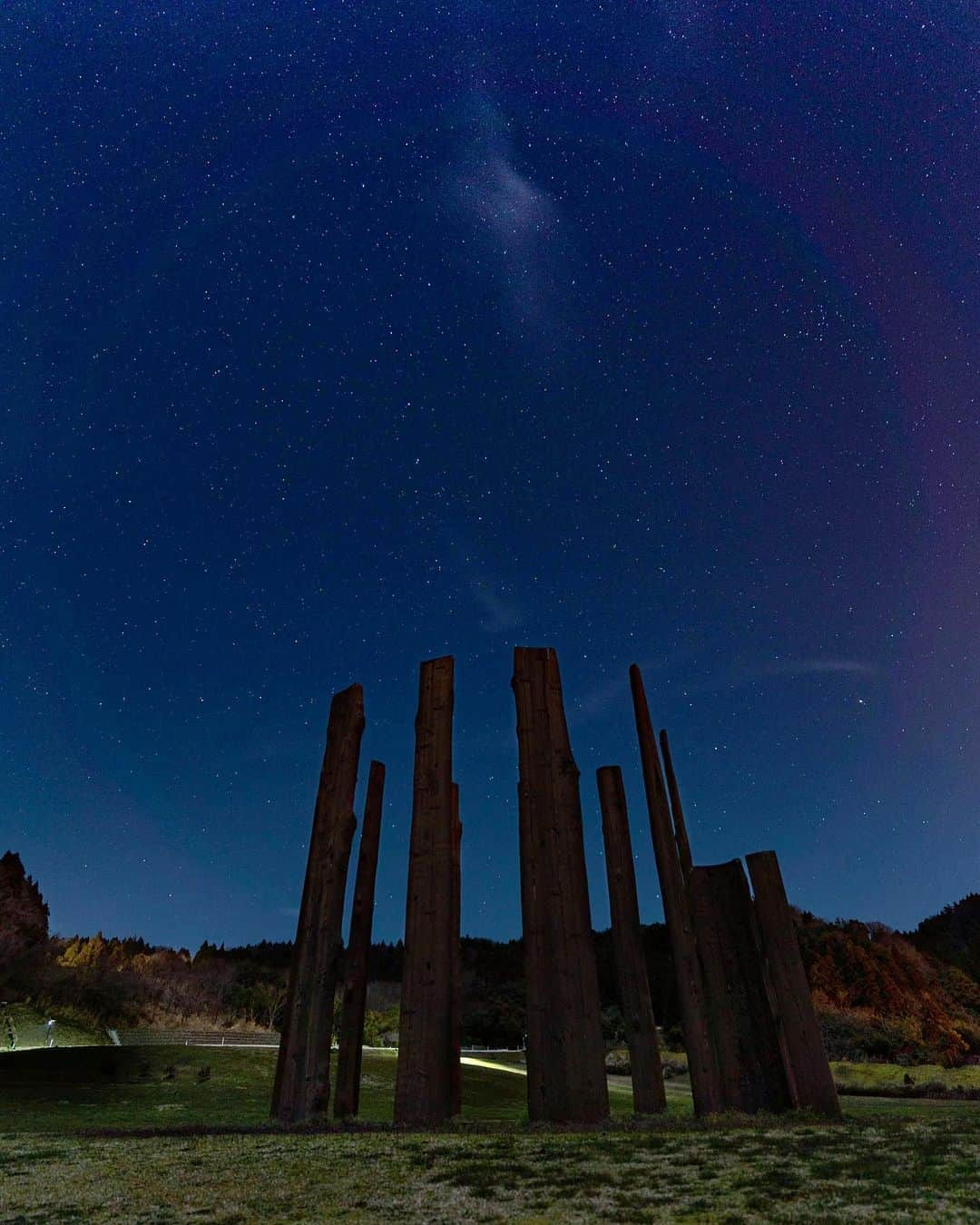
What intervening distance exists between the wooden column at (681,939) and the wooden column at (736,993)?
4.2 inches

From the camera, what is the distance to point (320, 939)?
805 cm

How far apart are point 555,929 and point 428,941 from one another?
3.98 ft

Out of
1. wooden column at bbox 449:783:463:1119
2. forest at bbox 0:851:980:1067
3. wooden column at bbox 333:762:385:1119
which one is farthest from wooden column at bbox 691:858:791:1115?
forest at bbox 0:851:980:1067

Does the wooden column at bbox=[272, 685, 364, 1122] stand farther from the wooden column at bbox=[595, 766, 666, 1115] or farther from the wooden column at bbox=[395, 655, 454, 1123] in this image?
the wooden column at bbox=[595, 766, 666, 1115]

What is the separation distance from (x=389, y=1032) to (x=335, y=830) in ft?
86.0

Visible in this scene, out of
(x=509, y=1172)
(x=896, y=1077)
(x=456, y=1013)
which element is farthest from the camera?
(x=896, y=1077)

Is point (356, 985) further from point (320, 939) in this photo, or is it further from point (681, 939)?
point (681, 939)

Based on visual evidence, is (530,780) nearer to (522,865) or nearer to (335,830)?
(522,865)

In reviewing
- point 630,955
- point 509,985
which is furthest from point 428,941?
point 509,985

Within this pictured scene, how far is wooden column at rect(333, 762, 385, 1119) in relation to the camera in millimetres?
8188

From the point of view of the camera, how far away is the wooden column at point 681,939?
25.0 ft

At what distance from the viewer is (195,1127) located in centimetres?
762

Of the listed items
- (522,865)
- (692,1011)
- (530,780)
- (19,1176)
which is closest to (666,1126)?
(692,1011)

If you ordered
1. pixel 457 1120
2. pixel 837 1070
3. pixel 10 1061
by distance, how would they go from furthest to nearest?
pixel 837 1070 → pixel 10 1061 → pixel 457 1120
